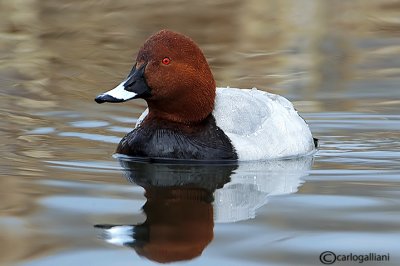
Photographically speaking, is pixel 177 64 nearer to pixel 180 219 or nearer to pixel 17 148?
pixel 17 148

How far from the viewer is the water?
551cm

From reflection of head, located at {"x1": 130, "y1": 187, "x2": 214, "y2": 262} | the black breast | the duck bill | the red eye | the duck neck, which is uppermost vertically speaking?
the red eye

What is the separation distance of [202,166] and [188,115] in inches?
17.1

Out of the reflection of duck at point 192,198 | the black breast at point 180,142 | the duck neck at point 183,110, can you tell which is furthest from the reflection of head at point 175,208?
the duck neck at point 183,110

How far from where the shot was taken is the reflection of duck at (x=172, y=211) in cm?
541

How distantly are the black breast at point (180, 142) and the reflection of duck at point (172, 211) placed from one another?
0.32ft

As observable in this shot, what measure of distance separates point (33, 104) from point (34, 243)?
4.90 m

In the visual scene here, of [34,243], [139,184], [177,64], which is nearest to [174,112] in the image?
[177,64]

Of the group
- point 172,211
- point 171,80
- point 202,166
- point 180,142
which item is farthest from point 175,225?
point 171,80

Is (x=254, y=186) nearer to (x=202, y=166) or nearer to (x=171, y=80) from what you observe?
(x=202, y=166)

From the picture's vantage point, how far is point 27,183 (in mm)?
6914

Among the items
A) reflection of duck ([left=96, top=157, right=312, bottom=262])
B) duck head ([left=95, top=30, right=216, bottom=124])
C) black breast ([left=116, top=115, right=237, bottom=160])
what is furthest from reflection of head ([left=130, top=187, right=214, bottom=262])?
duck head ([left=95, top=30, right=216, bottom=124])

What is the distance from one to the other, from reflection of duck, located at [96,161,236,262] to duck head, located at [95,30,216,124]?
17.1 inches

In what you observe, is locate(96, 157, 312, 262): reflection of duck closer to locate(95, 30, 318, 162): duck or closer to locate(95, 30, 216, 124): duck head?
locate(95, 30, 318, 162): duck
